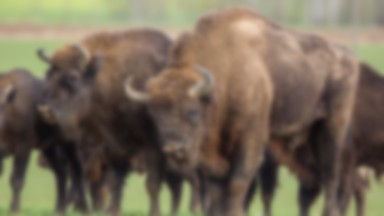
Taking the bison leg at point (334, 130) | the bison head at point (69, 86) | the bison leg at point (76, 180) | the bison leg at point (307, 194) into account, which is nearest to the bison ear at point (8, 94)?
the bison head at point (69, 86)

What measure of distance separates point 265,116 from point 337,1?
231ft

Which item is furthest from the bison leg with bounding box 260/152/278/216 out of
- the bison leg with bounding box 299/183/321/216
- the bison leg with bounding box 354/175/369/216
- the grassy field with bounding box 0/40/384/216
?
the bison leg with bounding box 354/175/369/216

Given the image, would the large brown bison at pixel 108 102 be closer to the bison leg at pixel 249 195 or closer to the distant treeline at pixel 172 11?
the bison leg at pixel 249 195

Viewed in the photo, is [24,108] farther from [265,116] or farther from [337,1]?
[337,1]

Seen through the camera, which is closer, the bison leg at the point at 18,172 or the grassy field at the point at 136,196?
the bison leg at the point at 18,172

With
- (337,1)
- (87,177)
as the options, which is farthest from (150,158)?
(337,1)

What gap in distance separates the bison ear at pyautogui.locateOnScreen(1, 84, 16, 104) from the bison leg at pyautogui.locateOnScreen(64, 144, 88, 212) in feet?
3.18

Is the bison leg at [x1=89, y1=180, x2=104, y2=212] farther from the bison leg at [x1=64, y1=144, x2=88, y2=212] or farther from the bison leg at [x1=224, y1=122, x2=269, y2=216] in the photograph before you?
the bison leg at [x1=224, y1=122, x2=269, y2=216]

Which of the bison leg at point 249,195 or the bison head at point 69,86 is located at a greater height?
the bison head at point 69,86

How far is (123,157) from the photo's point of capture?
709 inches

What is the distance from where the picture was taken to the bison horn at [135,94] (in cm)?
1614

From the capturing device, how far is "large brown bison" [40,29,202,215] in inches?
697

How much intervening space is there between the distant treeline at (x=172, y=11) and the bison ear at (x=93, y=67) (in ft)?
204

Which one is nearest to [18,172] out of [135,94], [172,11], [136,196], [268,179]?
[135,94]
